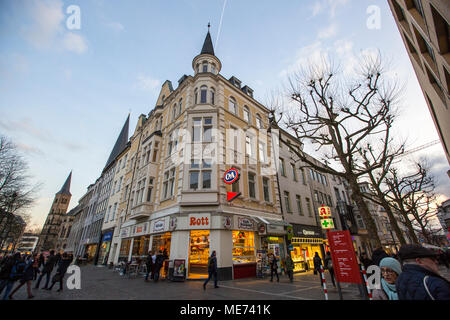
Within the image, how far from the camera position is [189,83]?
1936cm

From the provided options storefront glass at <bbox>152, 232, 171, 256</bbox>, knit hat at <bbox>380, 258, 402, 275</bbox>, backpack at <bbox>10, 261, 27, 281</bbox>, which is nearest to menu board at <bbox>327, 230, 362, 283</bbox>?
knit hat at <bbox>380, 258, 402, 275</bbox>

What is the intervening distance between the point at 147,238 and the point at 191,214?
6609 mm

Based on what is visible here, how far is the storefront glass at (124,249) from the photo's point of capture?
2023 centimetres

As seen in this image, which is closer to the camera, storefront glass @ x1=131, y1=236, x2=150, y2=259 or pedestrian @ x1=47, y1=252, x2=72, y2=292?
pedestrian @ x1=47, y1=252, x2=72, y2=292

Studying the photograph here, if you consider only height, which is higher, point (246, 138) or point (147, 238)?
point (246, 138)

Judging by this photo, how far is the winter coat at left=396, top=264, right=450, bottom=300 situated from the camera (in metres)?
1.77

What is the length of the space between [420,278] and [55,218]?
119957 millimetres

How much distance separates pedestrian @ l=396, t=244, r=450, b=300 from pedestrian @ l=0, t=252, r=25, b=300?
10621 mm

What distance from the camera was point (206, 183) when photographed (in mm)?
15164

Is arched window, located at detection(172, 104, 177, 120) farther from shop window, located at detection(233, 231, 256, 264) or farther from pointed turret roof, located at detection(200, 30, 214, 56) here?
shop window, located at detection(233, 231, 256, 264)
